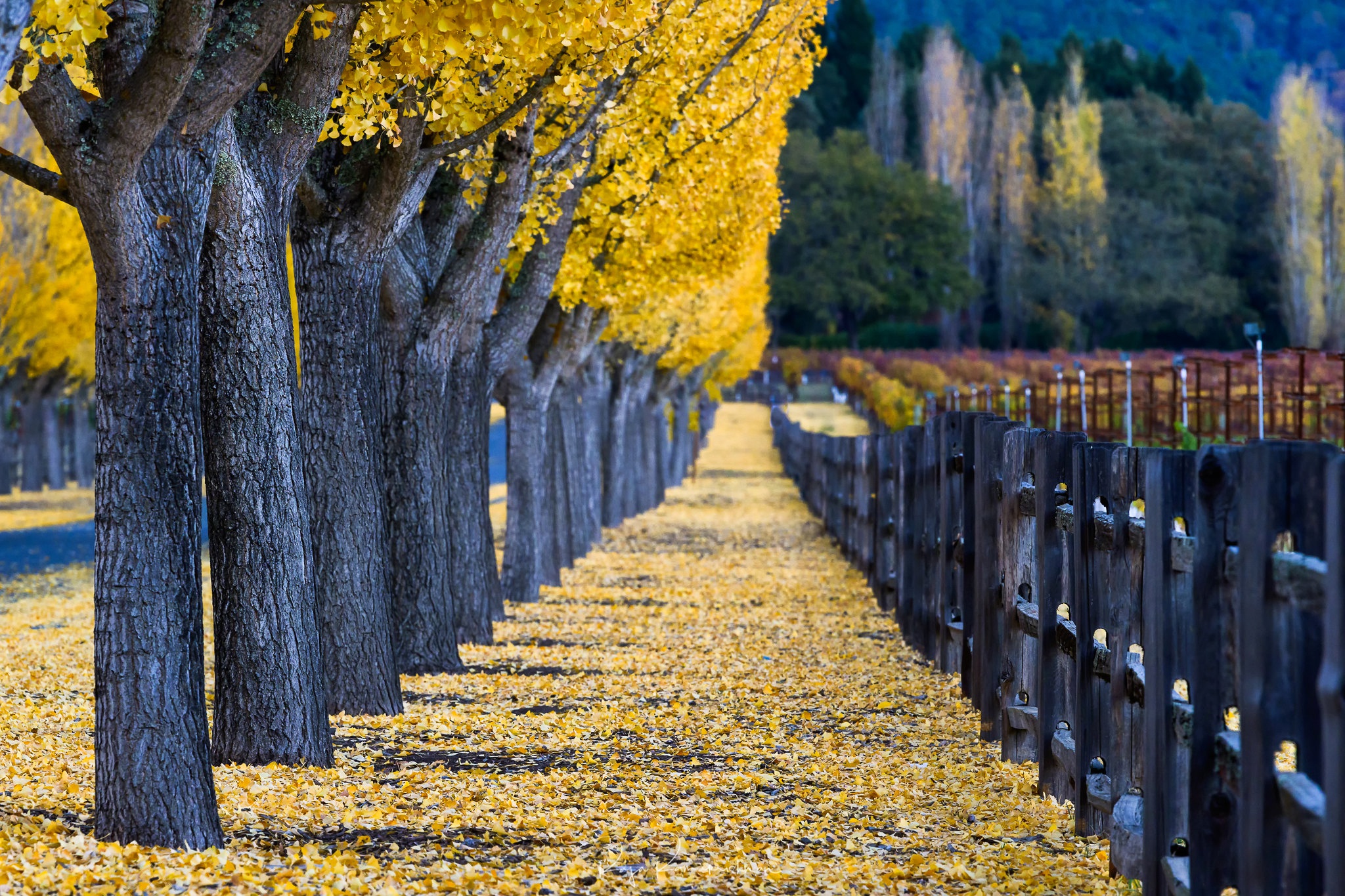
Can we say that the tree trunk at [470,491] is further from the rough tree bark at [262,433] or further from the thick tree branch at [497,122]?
the rough tree bark at [262,433]

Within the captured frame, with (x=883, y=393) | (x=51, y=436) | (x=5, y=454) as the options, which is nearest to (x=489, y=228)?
(x=5, y=454)

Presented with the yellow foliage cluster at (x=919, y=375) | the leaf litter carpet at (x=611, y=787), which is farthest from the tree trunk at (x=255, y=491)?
the yellow foliage cluster at (x=919, y=375)

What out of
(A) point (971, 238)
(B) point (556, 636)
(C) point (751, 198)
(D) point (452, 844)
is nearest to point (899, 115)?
(A) point (971, 238)

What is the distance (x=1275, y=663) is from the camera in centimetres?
369

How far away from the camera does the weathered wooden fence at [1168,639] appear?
3.61 metres

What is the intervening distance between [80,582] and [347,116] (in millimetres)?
12897

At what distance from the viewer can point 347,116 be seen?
7875mm

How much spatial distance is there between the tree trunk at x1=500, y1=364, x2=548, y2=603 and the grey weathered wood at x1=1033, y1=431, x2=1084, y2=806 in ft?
32.8

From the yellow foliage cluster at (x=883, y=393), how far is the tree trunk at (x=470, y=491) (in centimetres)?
2467

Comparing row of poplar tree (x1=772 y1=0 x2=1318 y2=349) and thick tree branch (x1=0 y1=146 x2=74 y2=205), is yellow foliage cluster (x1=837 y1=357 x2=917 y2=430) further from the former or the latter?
thick tree branch (x1=0 y1=146 x2=74 y2=205)

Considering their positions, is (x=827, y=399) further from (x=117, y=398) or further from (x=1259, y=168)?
(x=117, y=398)

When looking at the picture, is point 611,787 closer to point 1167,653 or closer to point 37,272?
point 1167,653

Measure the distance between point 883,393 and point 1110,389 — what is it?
69.3ft

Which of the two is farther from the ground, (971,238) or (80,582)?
(971,238)
